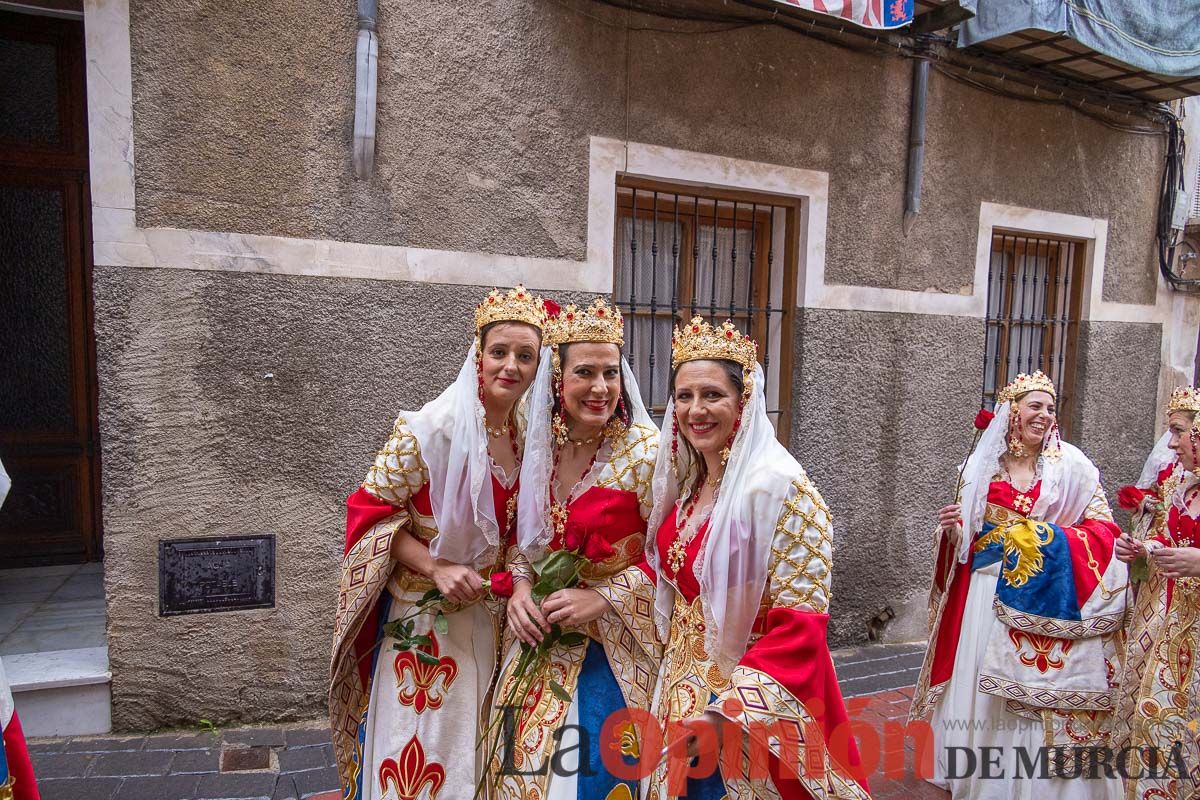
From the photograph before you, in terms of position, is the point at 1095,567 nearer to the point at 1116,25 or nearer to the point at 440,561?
the point at 440,561

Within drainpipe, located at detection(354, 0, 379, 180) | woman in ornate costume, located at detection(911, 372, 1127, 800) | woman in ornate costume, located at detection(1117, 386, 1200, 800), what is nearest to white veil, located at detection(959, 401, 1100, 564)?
woman in ornate costume, located at detection(911, 372, 1127, 800)

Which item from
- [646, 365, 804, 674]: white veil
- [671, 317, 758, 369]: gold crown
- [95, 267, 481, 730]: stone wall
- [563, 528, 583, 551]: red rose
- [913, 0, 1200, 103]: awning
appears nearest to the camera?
[646, 365, 804, 674]: white veil

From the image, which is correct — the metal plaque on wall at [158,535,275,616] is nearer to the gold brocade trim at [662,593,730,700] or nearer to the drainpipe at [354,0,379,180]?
the drainpipe at [354,0,379,180]

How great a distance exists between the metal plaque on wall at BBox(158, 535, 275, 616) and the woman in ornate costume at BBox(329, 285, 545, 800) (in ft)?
4.74

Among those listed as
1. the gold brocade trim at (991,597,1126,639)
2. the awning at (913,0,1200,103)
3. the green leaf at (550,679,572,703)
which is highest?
the awning at (913,0,1200,103)

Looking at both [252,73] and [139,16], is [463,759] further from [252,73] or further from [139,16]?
[139,16]

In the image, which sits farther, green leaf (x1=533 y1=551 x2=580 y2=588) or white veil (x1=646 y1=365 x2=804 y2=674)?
green leaf (x1=533 y1=551 x2=580 y2=588)

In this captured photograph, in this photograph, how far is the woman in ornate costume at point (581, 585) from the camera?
2.31 meters

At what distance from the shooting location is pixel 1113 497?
691cm

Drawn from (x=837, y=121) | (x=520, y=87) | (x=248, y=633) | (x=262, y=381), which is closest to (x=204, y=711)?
(x=248, y=633)

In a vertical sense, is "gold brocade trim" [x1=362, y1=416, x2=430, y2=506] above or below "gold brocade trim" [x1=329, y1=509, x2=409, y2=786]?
above

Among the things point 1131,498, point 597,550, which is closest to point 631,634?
point 597,550

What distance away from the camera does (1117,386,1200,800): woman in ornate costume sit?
2.96 meters

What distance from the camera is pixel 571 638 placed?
2393 millimetres
